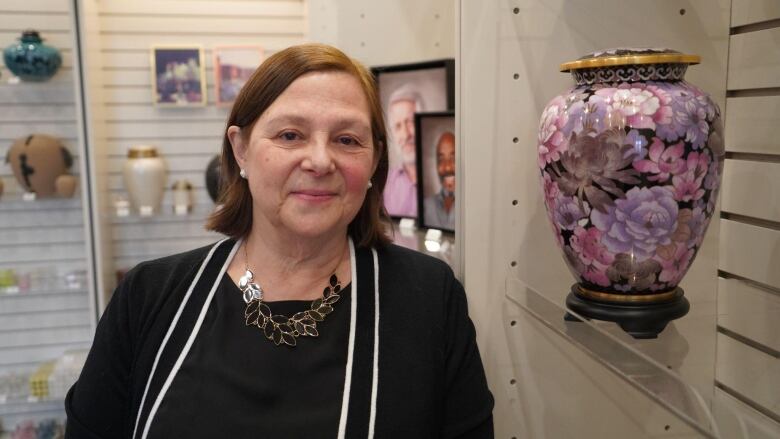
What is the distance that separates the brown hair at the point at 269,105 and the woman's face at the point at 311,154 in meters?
0.02

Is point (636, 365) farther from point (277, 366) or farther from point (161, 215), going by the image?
point (161, 215)

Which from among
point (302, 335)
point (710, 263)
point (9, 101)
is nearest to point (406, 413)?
point (302, 335)

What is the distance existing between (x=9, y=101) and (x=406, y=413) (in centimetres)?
270

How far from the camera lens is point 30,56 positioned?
2.97 meters

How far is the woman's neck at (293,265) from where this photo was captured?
132 cm

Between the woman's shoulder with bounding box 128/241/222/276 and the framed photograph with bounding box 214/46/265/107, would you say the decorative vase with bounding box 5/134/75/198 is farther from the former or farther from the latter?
the woman's shoulder with bounding box 128/241/222/276

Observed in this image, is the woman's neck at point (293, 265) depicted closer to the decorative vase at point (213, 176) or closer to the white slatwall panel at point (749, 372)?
the white slatwall panel at point (749, 372)

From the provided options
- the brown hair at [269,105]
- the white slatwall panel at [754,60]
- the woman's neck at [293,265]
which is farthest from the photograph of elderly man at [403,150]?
the white slatwall panel at [754,60]

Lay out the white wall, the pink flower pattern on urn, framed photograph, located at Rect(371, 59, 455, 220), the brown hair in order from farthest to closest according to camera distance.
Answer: the white wall < framed photograph, located at Rect(371, 59, 455, 220) < the brown hair < the pink flower pattern on urn

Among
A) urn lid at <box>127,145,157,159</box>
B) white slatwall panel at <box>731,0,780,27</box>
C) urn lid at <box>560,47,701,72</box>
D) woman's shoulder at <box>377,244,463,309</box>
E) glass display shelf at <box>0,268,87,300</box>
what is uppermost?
white slatwall panel at <box>731,0,780,27</box>

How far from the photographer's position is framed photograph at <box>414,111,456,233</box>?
5.59 feet

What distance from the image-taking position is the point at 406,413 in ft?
3.99

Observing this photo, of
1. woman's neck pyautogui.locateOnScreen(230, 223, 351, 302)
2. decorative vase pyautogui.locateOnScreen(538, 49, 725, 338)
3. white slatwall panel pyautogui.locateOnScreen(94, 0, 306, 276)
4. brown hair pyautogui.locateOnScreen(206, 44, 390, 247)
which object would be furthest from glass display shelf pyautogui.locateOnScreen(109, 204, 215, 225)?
decorative vase pyautogui.locateOnScreen(538, 49, 725, 338)

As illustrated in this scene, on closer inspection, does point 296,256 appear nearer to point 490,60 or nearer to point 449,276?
point 449,276
